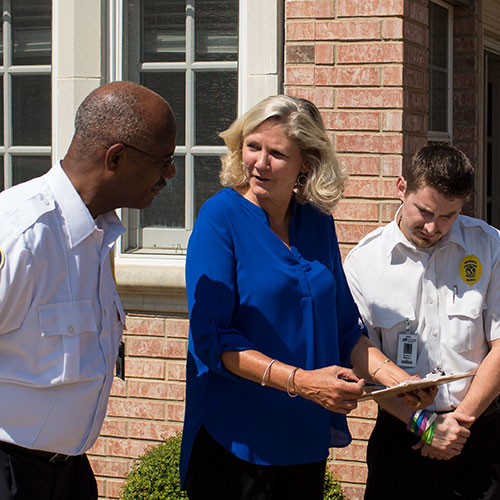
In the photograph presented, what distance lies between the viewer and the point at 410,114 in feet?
15.8

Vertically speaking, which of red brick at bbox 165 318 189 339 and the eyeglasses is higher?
the eyeglasses

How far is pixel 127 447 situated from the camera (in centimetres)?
514

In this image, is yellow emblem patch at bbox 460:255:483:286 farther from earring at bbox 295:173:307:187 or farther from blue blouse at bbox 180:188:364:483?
earring at bbox 295:173:307:187

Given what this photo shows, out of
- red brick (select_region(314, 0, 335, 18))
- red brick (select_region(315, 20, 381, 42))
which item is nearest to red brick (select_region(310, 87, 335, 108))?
red brick (select_region(315, 20, 381, 42))

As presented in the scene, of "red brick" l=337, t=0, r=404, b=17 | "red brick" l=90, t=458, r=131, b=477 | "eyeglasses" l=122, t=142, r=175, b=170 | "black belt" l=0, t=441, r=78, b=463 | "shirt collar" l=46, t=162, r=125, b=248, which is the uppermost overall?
"red brick" l=337, t=0, r=404, b=17

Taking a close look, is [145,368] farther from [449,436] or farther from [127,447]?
[449,436]

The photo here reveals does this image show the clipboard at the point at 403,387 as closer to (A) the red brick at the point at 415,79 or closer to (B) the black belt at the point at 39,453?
(B) the black belt at the point at 39,453

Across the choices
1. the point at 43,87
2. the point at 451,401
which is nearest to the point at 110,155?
the point at 451,401

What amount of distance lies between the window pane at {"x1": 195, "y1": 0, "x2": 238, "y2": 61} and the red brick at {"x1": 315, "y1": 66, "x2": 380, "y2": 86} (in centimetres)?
58

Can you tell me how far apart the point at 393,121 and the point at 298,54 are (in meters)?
0.66

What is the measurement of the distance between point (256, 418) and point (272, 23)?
104 inches

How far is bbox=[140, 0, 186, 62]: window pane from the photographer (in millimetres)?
5105

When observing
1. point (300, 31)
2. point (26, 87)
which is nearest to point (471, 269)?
point (300, 31)

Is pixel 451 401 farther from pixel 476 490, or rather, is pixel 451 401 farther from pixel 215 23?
pixel 215 23
